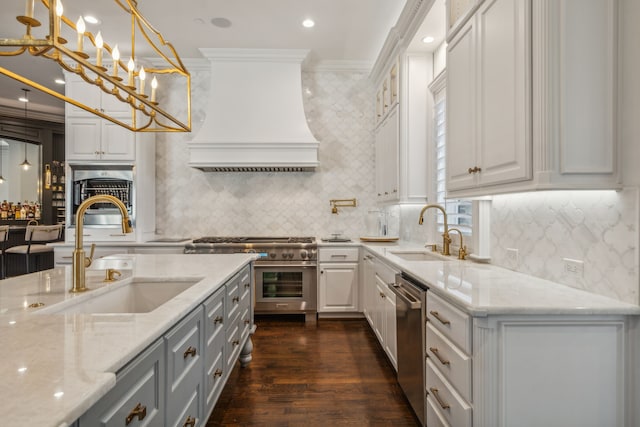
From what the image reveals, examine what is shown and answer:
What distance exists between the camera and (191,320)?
1447 mm

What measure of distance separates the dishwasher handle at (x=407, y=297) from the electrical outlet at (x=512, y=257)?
2.12ft

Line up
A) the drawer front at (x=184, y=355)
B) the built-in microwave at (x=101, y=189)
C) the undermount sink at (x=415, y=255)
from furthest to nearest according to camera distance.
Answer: the built-in microwave at (x=101, y=189) → the undermount sink at (x=415, y=255) → the drawer front at (x=184, y=355)

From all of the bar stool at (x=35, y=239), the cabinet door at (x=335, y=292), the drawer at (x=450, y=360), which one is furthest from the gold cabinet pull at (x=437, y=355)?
the bar stool at (x=35, y=239)

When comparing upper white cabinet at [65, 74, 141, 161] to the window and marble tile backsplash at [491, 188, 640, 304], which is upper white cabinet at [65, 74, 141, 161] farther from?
marble tile backsplash at [491, 188, 640, 304]

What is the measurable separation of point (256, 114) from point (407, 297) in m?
2.99

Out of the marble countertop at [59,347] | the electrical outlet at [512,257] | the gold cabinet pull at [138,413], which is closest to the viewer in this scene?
the marble countertop at [59,347]

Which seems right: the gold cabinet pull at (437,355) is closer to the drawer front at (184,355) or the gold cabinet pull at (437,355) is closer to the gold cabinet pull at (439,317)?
the gold cabinet pull at (439,317)

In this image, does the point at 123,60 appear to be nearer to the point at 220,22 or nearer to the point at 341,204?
the point at 220,22

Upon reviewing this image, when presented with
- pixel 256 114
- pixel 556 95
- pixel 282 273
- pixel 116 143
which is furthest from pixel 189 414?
pixel 116 143

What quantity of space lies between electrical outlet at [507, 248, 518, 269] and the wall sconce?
262 cm

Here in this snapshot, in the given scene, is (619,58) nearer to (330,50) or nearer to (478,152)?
(478,152)

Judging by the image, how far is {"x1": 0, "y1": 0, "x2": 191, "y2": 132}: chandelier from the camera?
5.01 feet

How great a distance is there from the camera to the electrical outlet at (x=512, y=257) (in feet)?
6.67

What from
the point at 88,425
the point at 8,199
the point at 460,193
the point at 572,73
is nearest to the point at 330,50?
the point at 460,193
